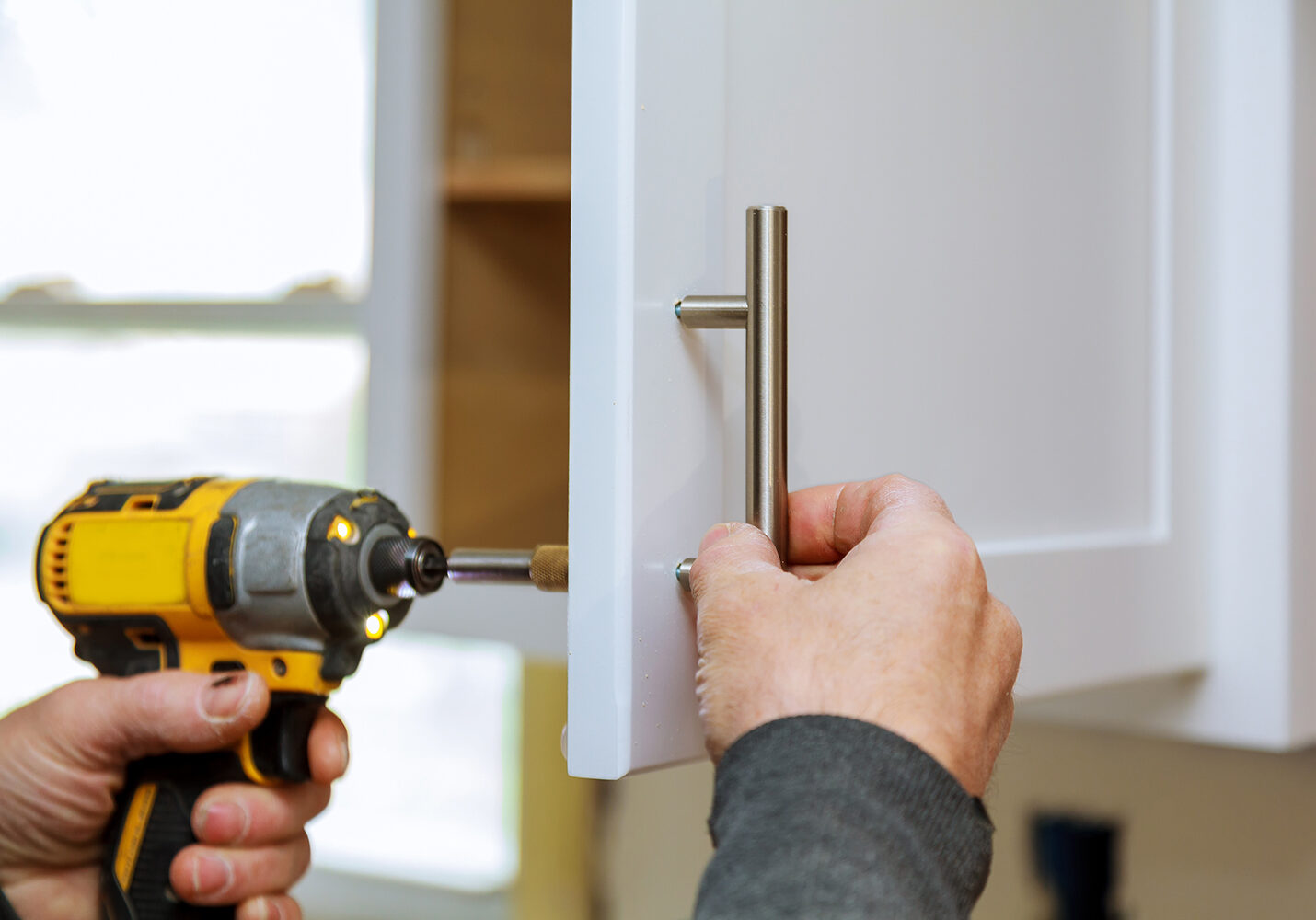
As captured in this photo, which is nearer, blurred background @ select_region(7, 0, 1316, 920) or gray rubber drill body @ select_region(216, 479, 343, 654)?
gray rubber drill body @ select_region(216, 479, 343, 654)

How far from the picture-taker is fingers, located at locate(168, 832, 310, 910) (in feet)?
2.28

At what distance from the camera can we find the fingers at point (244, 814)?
0.69 m

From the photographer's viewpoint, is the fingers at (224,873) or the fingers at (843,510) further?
the fingers at (224,873)

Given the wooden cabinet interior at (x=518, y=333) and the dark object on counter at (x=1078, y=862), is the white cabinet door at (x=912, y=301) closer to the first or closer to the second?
the dark object on counter at (x=1078, y=862)

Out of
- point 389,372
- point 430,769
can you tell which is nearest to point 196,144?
point 389,372

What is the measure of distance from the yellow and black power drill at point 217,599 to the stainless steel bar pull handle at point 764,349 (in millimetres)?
277

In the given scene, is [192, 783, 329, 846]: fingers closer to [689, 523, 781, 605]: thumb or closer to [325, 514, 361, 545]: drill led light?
[325, 514, 361, 545]: drill led light

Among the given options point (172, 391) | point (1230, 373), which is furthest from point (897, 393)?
point (172, 391)

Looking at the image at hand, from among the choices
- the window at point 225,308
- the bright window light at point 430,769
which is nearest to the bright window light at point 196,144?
the window at point 225,308

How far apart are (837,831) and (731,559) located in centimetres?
11

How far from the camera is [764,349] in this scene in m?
0.43

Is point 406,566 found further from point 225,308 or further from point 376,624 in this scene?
point 225,308

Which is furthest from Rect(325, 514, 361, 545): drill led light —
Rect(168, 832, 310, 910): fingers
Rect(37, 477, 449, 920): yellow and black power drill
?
Rect(168, 832, 310, 910): fingers

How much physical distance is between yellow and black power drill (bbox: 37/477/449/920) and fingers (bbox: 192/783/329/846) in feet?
0.03
